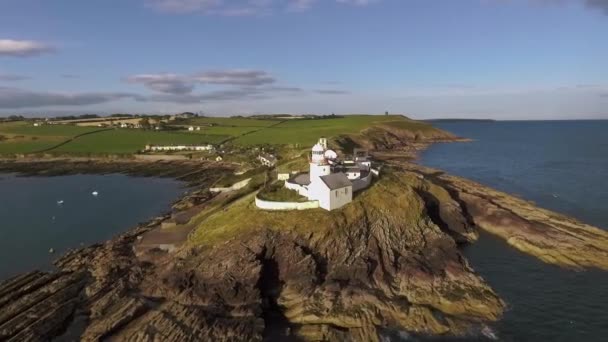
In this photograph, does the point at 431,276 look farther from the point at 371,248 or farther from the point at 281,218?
the point at 281,218

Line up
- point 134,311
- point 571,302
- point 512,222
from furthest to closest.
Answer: point 512,222 < point 571,302 < point 134,311

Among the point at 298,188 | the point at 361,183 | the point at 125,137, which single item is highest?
the point at 361,183

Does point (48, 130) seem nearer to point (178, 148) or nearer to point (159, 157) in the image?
point (178, 148)

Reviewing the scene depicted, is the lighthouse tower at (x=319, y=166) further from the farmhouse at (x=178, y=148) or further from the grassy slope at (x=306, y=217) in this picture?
the farmhouse at (x=178, y=148)

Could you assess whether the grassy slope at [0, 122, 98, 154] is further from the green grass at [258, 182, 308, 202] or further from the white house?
the green grass at [258, 182, 308, 202]

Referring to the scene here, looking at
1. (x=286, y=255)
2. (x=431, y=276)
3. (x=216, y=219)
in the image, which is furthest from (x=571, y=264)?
(x=216, y=219)

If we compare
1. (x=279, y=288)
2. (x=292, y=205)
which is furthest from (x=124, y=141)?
(x=279, y=288)
